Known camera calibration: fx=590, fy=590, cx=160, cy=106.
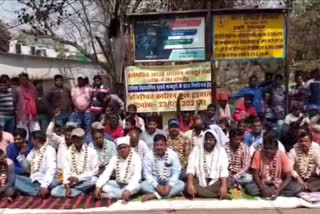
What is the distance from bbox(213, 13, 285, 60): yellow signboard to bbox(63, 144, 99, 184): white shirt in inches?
135

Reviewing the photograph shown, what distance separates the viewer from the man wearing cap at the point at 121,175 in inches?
316

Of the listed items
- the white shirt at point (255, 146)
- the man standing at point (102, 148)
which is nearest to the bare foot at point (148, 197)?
the man standing at point (102, 148)

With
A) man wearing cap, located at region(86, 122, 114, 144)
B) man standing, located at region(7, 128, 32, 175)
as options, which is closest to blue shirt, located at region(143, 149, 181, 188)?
man wearing cap, located at region(86, 122, 114, 144)

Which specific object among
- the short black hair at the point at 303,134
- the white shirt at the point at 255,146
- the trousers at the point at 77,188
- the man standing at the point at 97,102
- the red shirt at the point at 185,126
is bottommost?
the trousers at the point at 77,188

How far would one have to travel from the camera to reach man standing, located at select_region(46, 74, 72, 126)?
10805mm

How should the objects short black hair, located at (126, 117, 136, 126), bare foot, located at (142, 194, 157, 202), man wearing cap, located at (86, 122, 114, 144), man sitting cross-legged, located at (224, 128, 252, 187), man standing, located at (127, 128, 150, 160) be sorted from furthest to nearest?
1. short black hair, located at (126, 117, 136, 126)
2. man wearing cap, located at (86, 122, 114, 144)
3. man standing, located at (127, 128, 150, 160)
4. man sitting cross-legged, located at (224, 128, 252, 187)
5. bare foot, located at (142, 194, 157, 202)

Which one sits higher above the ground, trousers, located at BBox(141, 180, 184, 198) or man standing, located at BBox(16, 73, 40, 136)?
man standing, located at BBox(16, 73, 40, 136)

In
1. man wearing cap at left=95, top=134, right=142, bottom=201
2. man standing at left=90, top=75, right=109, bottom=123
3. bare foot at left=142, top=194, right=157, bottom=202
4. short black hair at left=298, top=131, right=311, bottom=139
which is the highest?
man standing at left=90, top=75, right=109, bottom=123

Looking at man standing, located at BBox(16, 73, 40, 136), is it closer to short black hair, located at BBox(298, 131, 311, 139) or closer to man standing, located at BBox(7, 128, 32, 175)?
man standing, located at BBox(7, 128, 32, 175)

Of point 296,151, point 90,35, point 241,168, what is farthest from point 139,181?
point 90,35

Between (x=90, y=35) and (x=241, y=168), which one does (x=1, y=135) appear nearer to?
(x=241, y=168)

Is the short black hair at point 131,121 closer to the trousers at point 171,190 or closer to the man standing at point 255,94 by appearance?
the trousers at point 171,190

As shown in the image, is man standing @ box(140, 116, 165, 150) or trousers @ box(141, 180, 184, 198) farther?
man standing @ box(140, 116, 165, 150)

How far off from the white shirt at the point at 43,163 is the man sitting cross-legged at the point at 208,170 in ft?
6.45
